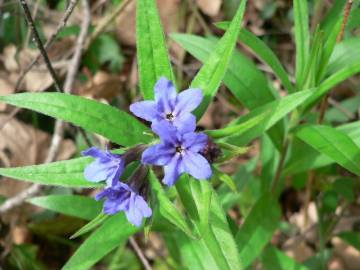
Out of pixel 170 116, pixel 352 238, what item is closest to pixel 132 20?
pixel 352 238

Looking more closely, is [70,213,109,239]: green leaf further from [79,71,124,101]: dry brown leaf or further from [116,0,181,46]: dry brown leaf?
[116,0,181,46]: dry brown leaf

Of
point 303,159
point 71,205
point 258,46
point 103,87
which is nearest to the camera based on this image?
point 258,46

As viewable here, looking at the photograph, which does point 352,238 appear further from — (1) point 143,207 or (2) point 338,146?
(1) point 143,207

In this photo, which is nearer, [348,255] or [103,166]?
[103,166]

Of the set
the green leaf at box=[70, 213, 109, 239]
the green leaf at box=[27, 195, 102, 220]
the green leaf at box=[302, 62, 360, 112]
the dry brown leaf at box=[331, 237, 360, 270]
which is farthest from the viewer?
the dry brown leaf at box=[331, 237, 360, 270]

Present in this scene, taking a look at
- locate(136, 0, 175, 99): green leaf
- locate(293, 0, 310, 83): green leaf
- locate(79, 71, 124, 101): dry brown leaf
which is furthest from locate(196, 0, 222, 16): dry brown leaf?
locate(136, 0, 175, 99): green leaf

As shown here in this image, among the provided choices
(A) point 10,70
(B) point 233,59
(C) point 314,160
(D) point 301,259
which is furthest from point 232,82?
(A) point 10,70
